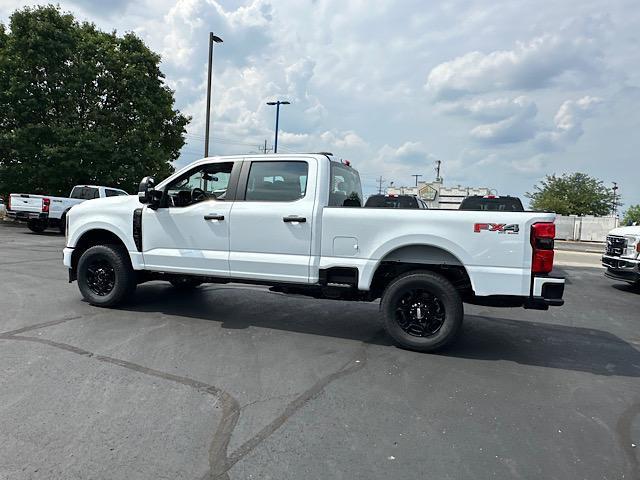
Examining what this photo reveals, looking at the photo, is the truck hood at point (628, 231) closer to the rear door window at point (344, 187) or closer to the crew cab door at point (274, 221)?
the rear door window at point (344, 187)

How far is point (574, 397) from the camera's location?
12.4 ft

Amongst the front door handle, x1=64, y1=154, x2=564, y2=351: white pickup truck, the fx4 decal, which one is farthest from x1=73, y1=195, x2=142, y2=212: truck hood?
the fx4 decal

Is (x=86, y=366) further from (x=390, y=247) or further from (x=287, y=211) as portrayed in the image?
(x=390, y=247)

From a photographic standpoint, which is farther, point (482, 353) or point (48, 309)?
point (48, 309)

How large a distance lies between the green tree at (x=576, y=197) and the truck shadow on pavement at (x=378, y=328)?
50.3 m

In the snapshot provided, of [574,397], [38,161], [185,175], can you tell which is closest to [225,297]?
[185,175]

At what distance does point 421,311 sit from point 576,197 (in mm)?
56014

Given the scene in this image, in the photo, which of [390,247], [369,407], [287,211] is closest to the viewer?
[369,407]

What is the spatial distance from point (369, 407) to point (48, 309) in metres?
4.72

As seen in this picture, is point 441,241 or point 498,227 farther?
point 441,241

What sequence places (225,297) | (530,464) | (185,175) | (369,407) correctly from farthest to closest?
(225,297)
(185,175)
(369,407)
(530,464)

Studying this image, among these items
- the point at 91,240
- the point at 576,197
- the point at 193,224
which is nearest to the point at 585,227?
the point at 576,197

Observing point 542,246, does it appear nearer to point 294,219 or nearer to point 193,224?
point 294,219

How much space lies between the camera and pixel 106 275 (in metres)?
6.14
